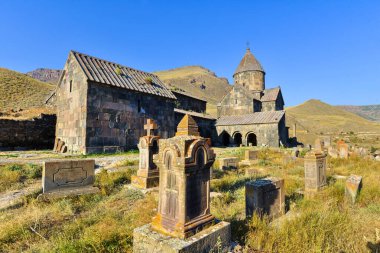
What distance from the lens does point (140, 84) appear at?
15.1 metres

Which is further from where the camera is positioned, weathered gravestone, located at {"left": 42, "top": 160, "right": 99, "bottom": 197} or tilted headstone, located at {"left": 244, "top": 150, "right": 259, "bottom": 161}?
tilted headstone, located at {"left": 244, "top": 150, "right": 259, "bottom": 161}

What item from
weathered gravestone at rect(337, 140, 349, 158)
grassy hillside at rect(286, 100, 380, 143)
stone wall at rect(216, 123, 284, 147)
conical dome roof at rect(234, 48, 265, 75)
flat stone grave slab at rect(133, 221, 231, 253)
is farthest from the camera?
grassy hillside at rect(286, 100, 380, 143)

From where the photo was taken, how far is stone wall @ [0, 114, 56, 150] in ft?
45.4

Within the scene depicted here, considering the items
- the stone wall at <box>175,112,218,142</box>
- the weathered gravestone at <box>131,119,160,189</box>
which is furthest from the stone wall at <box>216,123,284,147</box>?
the weathered gravestone at <box>131,119,160,189</box>

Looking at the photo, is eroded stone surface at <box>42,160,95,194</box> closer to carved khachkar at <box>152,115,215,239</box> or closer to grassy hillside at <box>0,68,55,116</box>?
carved khachkar at <box>152,115,215,239</box>

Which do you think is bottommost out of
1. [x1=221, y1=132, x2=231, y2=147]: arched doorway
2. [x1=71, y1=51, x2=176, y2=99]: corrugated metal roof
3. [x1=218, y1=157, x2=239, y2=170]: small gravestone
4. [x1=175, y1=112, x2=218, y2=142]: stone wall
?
[x1=218, y1=157, x2=239, y2=170]: small gravestone

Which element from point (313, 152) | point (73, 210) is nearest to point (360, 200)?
point (313, 152)

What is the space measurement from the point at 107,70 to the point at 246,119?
1512cm

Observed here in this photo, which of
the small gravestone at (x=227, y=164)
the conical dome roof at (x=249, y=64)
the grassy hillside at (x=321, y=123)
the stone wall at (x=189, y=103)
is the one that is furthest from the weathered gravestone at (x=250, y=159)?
the grassy hillside at (x=321, y=123)

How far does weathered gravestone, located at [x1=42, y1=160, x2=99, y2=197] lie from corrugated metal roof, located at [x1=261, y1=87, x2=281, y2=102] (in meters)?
26.3

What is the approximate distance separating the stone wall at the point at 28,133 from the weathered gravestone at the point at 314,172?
17126 mm

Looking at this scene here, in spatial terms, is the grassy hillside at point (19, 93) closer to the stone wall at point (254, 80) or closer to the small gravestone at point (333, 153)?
the stone wall at point (254, 80)

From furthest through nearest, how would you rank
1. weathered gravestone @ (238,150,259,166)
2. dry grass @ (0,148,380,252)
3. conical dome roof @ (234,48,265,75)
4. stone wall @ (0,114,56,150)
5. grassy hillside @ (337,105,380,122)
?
grassy hillside @ (337,105,380,122)
conical dome roof @ (234,48,265,75)
stone wall @ (0,114,56,150)
weathered gravestone @ (238,150,259,166)
dry grass @ (0,148,380,252)

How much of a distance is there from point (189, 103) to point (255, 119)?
8.51 metres
